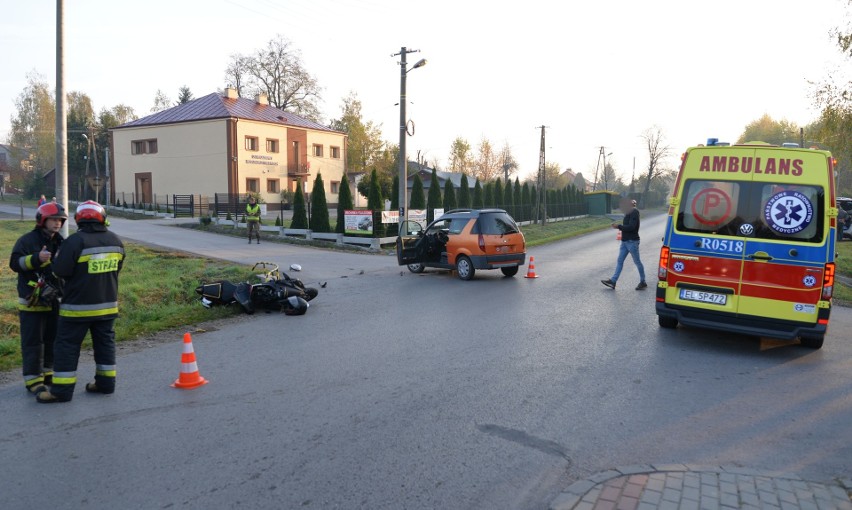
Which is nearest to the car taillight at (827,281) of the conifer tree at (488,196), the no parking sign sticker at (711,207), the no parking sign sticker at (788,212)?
the no parking sign sticker at (788,212)

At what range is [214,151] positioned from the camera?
45469 mm

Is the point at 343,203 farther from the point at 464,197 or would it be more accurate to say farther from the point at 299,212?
the point at 464,197

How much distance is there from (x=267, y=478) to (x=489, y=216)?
11080mm

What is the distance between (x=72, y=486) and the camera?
12.9ft

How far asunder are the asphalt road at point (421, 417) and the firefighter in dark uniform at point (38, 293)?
341mm

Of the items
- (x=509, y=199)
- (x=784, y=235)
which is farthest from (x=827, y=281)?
(x=509, y=199)

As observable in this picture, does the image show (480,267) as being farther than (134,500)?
Yes

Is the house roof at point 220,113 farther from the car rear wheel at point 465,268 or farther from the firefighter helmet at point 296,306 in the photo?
the firefighter helmet at point 296,306

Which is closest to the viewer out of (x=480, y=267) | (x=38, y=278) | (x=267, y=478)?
(x=267, y=478)

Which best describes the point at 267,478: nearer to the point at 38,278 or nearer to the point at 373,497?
the point at 373,497

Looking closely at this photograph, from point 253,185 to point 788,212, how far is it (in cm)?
4417

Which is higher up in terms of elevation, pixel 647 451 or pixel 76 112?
pixel 76 112

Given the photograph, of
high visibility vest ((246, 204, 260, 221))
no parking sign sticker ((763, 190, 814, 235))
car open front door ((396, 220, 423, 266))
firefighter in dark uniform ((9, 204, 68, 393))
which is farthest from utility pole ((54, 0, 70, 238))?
no parking sign sticker ((763, 190, 814, 235))

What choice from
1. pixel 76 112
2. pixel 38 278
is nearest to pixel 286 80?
pixel 76 112
